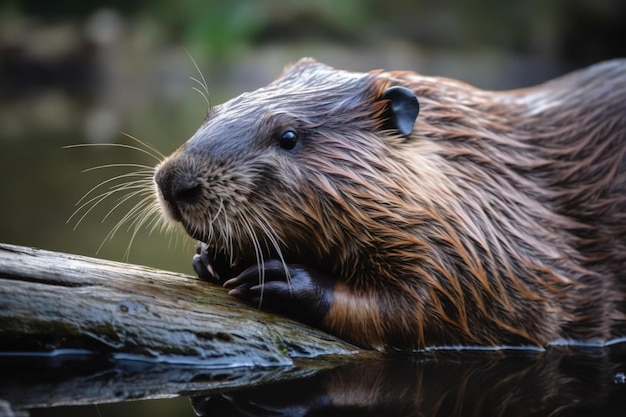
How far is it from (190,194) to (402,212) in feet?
3.56

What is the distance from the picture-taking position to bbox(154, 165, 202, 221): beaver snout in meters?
4.50

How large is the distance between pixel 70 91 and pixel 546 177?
20.9 m

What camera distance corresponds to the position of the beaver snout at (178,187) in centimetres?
450

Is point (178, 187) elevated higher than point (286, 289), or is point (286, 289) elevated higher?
point (178, 187)

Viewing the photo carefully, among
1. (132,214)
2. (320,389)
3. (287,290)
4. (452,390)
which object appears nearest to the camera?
(320,389)

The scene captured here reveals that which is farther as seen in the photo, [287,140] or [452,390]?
[287,140]

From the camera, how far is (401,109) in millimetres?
4781

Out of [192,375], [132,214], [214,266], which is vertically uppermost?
[214,266]

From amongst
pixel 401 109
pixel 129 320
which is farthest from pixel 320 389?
pixel 401 109

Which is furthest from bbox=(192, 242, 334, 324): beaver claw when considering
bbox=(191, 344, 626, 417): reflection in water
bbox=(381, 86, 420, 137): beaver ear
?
bbox=(381, 86, 420, 137): beaver ear

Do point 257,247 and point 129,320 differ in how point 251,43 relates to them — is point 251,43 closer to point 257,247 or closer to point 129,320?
point 257,247

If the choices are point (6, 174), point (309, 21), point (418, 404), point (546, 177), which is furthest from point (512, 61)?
point (418, 404)

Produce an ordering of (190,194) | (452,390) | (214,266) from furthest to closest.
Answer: (214,266), (190,194), (452,390)

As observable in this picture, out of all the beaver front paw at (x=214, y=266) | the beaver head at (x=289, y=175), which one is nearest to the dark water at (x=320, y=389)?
the beaver head at (x=289, y=175)
